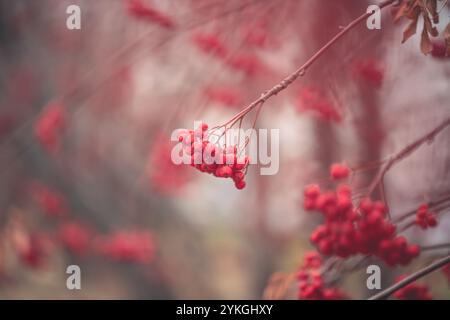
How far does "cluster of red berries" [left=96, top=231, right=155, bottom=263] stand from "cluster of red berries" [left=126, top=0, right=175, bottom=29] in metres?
0.96

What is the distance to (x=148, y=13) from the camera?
5.83 feet

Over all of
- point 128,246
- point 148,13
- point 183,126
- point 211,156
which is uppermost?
point 148,13

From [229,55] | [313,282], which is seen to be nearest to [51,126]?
[229,55]

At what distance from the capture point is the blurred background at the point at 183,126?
173 centimetres

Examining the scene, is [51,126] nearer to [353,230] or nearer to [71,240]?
[71,240]

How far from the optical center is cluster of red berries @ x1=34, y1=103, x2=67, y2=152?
2029mm

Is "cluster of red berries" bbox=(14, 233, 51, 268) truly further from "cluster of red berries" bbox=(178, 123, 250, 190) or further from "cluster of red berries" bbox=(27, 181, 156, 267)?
"cluster of red berries" bbox=(178, 123, 250, 190)

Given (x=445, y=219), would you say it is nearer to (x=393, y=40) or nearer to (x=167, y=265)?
(x=393, y=40)

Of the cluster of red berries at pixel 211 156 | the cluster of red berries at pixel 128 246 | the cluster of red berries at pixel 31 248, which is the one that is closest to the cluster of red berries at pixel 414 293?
the cluster of red berries at pixel 211 156

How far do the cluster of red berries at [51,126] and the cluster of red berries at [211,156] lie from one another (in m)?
0.99

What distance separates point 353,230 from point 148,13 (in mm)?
1034

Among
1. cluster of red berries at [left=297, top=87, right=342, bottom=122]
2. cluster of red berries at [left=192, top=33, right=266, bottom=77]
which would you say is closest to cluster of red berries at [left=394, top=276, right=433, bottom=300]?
cluster of red berries at [left=297, top=87, right=342, bottom=122]

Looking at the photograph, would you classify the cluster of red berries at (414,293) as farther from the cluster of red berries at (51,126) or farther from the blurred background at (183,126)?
the cluster of red berries at (51,126)
